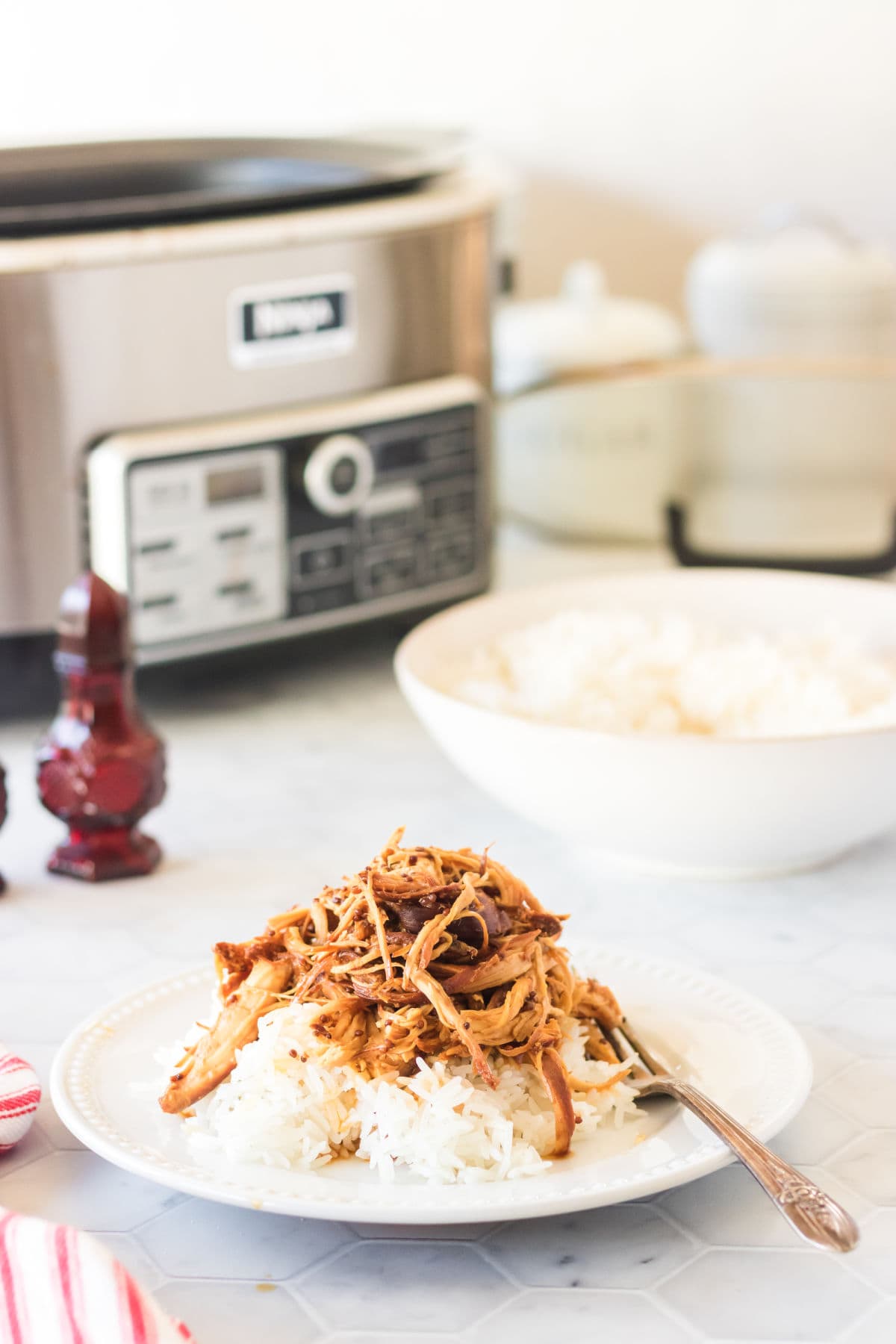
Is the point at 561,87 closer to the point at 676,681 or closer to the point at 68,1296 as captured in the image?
the point at 676,681

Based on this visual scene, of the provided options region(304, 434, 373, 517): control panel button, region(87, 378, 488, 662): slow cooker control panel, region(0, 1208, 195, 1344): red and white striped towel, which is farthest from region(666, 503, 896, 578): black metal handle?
region(0, 1208, 195, 1344): red and white striped towel

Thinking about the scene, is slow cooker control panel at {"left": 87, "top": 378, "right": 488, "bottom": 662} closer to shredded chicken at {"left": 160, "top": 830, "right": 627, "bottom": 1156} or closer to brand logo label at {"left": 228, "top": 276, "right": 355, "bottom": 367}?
brand logo label at {"left": 228, "top": 276, "right": 355, "bottom": 367}

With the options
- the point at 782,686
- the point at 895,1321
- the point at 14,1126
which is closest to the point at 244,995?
the point at 14,1126

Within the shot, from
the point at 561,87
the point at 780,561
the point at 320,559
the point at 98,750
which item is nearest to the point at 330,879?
the point at 98,750

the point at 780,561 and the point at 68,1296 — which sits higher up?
the point at 68,1296

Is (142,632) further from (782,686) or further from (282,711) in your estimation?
(782,686)

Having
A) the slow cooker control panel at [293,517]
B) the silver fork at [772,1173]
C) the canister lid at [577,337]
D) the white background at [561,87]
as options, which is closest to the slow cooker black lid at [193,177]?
the slow cooker control panel at [293,517]

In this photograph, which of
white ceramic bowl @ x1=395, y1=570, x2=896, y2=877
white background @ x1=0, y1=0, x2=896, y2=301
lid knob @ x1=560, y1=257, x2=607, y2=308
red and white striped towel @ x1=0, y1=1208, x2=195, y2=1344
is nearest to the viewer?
red and white striped towel @ x1=0, y1=1208, x2=195, y2=1344
